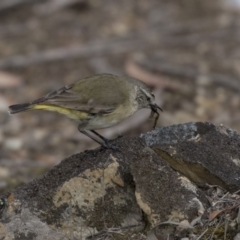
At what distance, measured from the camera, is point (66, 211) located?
180 inches

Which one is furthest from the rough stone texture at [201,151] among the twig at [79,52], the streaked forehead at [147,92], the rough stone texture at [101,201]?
the twig at [79,52]

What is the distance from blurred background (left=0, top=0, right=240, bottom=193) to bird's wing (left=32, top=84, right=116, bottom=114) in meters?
2.70

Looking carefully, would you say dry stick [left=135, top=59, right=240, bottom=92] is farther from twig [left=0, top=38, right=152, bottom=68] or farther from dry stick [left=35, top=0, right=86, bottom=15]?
dry stick [left=35, top=0, right=86, bottom=15]

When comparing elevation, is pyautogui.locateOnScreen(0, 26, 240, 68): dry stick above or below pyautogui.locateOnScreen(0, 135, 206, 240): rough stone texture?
below

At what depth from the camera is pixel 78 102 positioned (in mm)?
5863

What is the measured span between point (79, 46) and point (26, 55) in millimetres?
948

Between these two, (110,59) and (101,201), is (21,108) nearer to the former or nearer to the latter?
(101,201)

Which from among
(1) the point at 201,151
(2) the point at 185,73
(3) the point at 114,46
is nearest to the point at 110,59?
(3) the point at 114,46

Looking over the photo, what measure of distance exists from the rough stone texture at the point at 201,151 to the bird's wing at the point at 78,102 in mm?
914

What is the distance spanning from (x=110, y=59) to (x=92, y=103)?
5.98 metres

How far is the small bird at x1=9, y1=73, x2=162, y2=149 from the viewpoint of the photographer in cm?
587

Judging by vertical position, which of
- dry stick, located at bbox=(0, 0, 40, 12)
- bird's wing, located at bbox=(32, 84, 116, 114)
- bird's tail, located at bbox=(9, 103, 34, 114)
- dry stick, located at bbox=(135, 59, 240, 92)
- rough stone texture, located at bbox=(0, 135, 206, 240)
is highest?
rough stone texture, located at bbox=(0, 135, 206, 240)

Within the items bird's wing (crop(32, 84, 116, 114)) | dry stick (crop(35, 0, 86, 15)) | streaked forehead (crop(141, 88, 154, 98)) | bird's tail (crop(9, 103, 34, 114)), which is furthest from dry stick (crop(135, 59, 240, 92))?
bird's tail (crop(9, 103, 34, 114))

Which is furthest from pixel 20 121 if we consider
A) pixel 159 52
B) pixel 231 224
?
pixel 231 224
